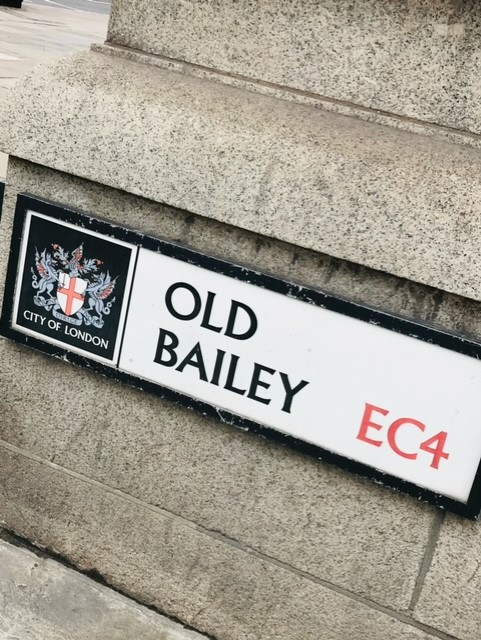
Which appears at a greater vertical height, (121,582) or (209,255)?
(209,255)

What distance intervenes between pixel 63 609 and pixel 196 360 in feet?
3.15

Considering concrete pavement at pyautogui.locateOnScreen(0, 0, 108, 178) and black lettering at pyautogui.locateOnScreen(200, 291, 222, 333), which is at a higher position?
black lettering at pyautogui.locateOnScreen(200, 291, 222, 333)

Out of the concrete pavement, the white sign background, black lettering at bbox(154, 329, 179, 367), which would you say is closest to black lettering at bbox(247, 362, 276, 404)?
the white sign background

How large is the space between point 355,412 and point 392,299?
0.33 meters

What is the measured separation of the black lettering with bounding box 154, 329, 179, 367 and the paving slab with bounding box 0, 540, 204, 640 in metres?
0.85

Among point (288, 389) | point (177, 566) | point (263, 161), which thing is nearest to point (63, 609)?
point (177, 566)

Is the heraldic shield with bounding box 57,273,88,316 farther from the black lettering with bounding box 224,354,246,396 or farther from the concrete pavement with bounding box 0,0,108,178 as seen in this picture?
the concrete pavement with bounding box 0,0,108,178

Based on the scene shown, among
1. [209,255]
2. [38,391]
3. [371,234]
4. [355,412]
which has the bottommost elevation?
[38,391]

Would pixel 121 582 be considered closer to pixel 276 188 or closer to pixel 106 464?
pixel 106 464

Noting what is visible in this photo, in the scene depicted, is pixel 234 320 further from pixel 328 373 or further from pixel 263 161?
pixel 263 161

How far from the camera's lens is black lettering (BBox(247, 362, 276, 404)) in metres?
2.60

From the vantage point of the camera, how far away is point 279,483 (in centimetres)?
271

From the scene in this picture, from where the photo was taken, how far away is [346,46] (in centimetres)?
253

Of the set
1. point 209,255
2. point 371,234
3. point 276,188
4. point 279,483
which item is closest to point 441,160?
point 371,234
